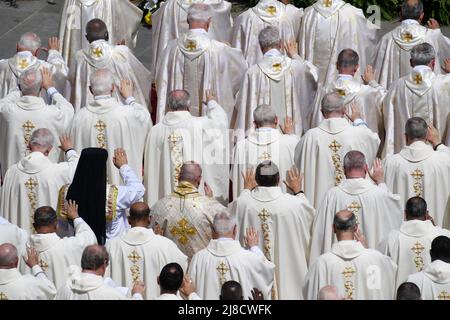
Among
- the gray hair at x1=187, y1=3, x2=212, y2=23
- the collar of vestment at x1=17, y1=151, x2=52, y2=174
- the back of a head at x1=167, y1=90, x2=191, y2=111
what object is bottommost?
the collar of vestment at x1=17, y1=151, x2=52, y2=174

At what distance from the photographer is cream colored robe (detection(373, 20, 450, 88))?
68.2 feet

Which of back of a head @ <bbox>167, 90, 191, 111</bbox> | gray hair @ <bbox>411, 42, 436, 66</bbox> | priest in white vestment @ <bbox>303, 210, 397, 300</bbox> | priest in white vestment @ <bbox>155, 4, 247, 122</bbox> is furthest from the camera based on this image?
priest in white vestment @ <bbox>155, 4, 247, 122</bbox>

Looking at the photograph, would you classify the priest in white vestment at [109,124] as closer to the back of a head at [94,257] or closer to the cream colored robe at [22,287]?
the cream colored robe at [22,287]

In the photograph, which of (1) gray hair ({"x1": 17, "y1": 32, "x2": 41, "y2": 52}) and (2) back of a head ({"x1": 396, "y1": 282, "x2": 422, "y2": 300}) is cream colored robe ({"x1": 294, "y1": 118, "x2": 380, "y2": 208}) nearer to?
(1) gray hair ({"x1": 17, "y1": 32, "x2": 41, "y2": 52})

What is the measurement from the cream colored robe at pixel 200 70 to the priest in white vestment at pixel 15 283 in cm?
517

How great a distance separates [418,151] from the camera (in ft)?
59.8

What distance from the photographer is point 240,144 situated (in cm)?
1866

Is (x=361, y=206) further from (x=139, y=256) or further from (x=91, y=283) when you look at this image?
(x=91, y=283)

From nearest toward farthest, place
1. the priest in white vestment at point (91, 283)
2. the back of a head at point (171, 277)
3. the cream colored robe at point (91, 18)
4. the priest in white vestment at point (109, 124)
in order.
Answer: the back of a head at point (171, 277) → the priest in white vestment at point (91, 283) → the priest in white vestment at point (109, 124) → the cream colored robe at point (91, 18)

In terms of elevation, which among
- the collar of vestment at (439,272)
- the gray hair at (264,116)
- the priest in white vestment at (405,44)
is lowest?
the collar of vestment at (439,272)

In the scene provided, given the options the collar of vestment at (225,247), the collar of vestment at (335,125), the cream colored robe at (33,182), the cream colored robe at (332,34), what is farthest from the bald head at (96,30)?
the collar of vestment at (225,247)

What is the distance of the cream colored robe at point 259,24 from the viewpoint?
2153cm

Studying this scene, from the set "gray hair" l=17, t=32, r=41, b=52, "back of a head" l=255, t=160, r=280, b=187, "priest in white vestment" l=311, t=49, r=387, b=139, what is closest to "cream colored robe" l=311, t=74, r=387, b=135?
"priest in white vestment" l=311, t=49, r=387, b=139
